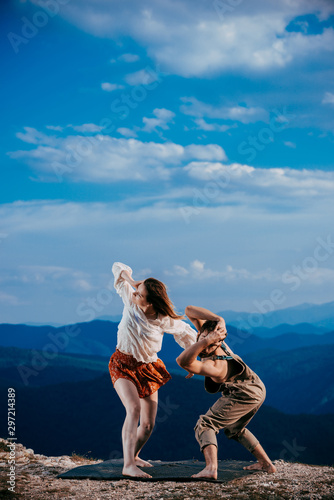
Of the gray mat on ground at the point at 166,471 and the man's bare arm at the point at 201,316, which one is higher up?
the man's bare arm at the point at 201,316

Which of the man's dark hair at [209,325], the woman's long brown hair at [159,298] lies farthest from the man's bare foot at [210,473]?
the woman's long brown hair at [159,298]

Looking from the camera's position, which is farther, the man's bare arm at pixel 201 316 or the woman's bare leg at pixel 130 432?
the woman's bare leg at pixel 130 432

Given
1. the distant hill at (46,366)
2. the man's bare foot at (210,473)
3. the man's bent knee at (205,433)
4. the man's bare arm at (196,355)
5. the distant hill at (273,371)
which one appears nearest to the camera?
the man's bare arm at (196,355)

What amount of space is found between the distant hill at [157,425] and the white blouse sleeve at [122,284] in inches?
1278

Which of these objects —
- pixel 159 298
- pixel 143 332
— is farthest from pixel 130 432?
pixel 159 298

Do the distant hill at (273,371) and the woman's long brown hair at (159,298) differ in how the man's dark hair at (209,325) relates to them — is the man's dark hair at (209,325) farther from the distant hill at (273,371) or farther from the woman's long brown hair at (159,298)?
the distant hill at (273,371)

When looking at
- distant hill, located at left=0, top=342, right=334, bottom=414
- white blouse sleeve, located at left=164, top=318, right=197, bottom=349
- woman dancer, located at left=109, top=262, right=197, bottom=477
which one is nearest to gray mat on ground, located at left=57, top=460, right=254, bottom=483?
woman dancer, located at left=109, top=262, right=197, bottom=477

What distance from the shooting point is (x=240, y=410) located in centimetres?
637

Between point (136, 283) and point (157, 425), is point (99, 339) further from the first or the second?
point (136, 283)

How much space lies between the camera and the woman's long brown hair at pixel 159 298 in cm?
686

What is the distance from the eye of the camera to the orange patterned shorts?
7.03 metres

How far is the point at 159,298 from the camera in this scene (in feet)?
22.6

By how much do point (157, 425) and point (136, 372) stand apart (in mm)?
36095

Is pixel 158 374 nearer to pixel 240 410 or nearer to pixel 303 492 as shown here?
pixel 240 410
